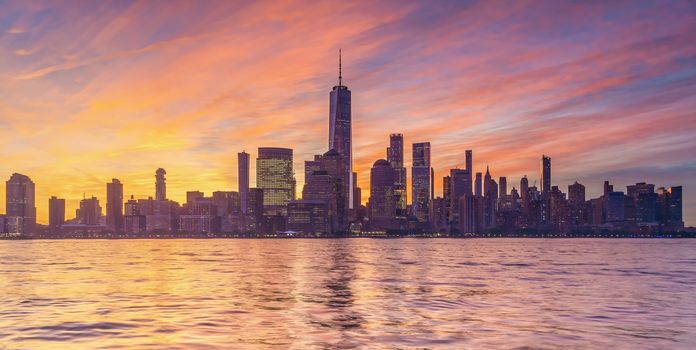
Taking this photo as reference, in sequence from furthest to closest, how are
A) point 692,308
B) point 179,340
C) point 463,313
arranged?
point 692,308 < point 463,313 < point 179,340

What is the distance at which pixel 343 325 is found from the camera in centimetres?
3888

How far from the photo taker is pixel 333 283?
70875 millimetres

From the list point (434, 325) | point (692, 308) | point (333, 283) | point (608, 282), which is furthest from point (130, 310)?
point (608, 282)

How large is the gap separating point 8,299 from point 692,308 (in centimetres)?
5646

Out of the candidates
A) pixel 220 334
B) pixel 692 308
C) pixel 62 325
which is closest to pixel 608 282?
pixel 692 308

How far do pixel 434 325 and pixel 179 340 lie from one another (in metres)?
15.1

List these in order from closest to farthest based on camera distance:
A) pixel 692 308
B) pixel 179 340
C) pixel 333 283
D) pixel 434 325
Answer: pixel 179 340 < pixel 434 325 < pixel 692 308 < pixel 333 283

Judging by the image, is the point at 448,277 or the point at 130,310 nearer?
the point at 130,310

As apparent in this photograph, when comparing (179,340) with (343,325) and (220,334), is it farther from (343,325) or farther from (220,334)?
(343,325)

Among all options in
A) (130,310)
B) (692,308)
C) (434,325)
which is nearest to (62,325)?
(130,310)

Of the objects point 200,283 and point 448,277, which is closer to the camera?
point 200,283

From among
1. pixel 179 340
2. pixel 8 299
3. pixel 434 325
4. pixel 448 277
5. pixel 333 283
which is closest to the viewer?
pixel 179 340

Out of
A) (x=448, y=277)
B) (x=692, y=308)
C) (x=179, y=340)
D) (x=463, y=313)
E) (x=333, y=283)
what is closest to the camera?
(x=179, y=340)

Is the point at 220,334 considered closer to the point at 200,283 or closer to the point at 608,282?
the point at 200,283
